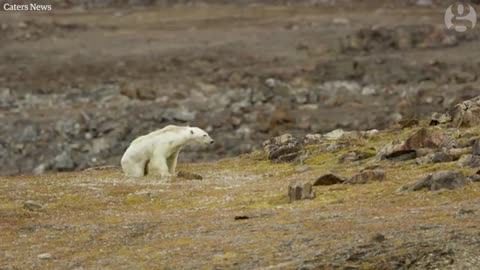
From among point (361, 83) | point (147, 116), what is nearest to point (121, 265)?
point (147, 116)

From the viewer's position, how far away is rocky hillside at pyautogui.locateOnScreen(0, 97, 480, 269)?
2384cm

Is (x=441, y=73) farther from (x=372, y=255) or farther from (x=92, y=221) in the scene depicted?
(x=372, y=255)

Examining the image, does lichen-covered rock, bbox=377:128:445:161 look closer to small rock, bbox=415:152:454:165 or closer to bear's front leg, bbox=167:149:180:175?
small rock, bbox=415:152:454:165

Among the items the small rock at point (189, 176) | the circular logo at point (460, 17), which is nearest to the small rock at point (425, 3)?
the circular logo at point (460, 17)

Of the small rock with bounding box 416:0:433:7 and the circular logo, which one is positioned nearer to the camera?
the circular logo

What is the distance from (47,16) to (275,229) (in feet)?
209

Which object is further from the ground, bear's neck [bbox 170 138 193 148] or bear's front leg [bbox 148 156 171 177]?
bear's neck [bbox 170 138 193 148]

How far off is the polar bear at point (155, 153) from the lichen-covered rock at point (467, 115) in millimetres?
7569

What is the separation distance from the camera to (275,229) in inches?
1041

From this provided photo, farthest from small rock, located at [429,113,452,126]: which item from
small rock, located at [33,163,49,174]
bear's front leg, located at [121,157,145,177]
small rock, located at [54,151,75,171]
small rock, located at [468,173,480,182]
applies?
small rock, located at [54,151,75,171]

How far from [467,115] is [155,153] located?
8772 millimetres

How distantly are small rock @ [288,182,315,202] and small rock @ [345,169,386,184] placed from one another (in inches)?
59.6

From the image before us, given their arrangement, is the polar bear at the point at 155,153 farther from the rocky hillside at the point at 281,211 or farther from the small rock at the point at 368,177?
the small rock at the point at 368,177

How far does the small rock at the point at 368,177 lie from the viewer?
3198 cm
